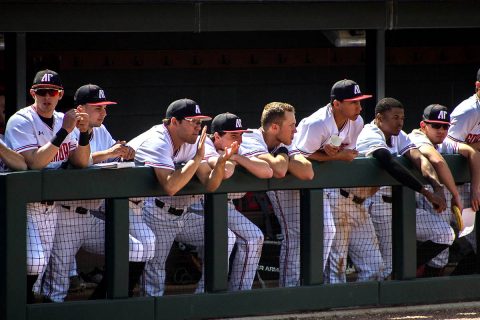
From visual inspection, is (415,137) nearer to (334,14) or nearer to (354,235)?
(354,235)

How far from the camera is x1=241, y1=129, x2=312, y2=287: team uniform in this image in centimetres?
576

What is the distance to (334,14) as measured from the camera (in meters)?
7.66

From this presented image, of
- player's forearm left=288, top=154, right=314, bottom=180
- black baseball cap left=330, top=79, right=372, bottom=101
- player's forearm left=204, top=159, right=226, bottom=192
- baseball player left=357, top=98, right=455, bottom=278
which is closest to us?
player's forearm left=204, top=159, right=226, bottom=192

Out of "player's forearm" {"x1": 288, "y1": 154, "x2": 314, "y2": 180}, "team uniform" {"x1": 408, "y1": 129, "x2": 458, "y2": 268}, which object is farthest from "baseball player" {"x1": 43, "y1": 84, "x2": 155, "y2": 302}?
"team uniform" {"x1": 408, "y1": 129, "x2": 458, "y2": 268}

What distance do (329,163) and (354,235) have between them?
429 millimetres

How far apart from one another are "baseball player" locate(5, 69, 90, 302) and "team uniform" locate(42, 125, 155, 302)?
0.08 metres

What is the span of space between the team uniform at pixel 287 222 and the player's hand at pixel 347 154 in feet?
0.80

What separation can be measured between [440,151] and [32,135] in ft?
7.63

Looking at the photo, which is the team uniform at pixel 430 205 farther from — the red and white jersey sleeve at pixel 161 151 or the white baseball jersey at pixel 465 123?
the red and white jersey sleeve at pixel 161 151

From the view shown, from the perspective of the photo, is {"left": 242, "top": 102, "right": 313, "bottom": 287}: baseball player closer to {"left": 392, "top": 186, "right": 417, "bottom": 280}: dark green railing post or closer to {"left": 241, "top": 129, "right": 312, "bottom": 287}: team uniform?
{"left": 241, "top": 129, "right": 312, "bottom": 287}: team uniform

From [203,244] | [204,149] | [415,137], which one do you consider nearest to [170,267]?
[203,244]

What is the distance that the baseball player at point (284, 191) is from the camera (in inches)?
226

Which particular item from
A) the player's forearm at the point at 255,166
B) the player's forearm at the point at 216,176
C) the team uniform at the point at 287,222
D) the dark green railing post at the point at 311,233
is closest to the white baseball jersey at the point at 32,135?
the player's forearm at the point at 216,176

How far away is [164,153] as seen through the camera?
5406 millimetres
